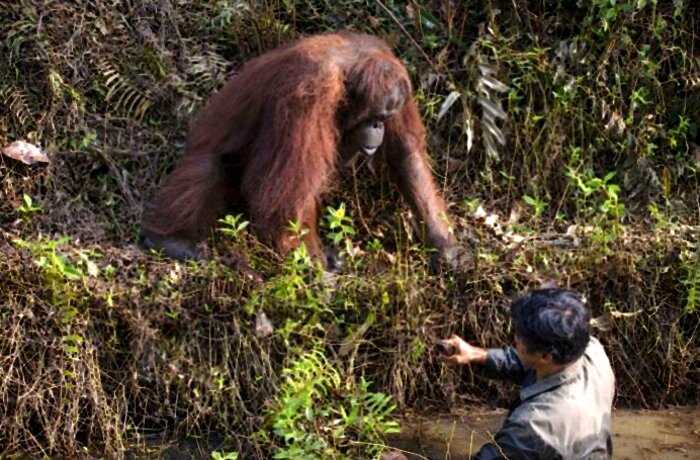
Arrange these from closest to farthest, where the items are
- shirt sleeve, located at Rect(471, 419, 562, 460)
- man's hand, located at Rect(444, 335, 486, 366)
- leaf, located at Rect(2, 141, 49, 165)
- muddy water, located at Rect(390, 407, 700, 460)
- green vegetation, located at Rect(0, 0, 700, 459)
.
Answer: shirt sleeve, located at Rect(471, 419, 562, 460) → man's hand, located at Rect(444, 335, 486, 366) → green vegetation, located at Rect(0, 0, 700, 459) → muddy water, located at Rect(390, 407, 700, 460) → leaf, located at Rect(2, 141, 49, 165)

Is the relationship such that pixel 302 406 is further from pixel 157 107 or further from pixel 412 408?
pixel 157 107

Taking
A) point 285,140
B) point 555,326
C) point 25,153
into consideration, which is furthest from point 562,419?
point 25,153

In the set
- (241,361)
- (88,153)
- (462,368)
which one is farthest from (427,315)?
(88,153)

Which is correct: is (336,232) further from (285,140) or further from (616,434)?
(616,434)

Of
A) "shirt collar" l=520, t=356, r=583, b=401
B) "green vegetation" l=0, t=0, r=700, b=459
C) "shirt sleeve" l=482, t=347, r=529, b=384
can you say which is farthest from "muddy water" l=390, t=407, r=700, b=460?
"shirt collar" l=520, t=356, r=583, b=401

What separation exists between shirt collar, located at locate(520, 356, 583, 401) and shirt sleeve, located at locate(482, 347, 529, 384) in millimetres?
336

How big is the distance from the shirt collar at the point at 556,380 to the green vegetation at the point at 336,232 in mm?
647

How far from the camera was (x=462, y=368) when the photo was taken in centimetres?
484

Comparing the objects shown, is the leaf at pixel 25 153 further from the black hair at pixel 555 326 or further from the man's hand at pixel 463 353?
the black hair at pixel 555 326

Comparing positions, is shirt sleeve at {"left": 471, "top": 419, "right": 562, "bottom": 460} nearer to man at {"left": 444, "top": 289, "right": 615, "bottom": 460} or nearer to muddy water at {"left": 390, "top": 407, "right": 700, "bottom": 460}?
man at {"left": 444, "top": 289, "right": 615, "bottom": 460}

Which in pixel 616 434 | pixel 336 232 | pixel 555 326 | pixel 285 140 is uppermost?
pixel 285 140

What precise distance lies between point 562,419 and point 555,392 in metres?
0.10

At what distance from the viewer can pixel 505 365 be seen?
389 centimetres

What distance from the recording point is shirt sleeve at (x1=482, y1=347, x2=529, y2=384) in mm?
3896
